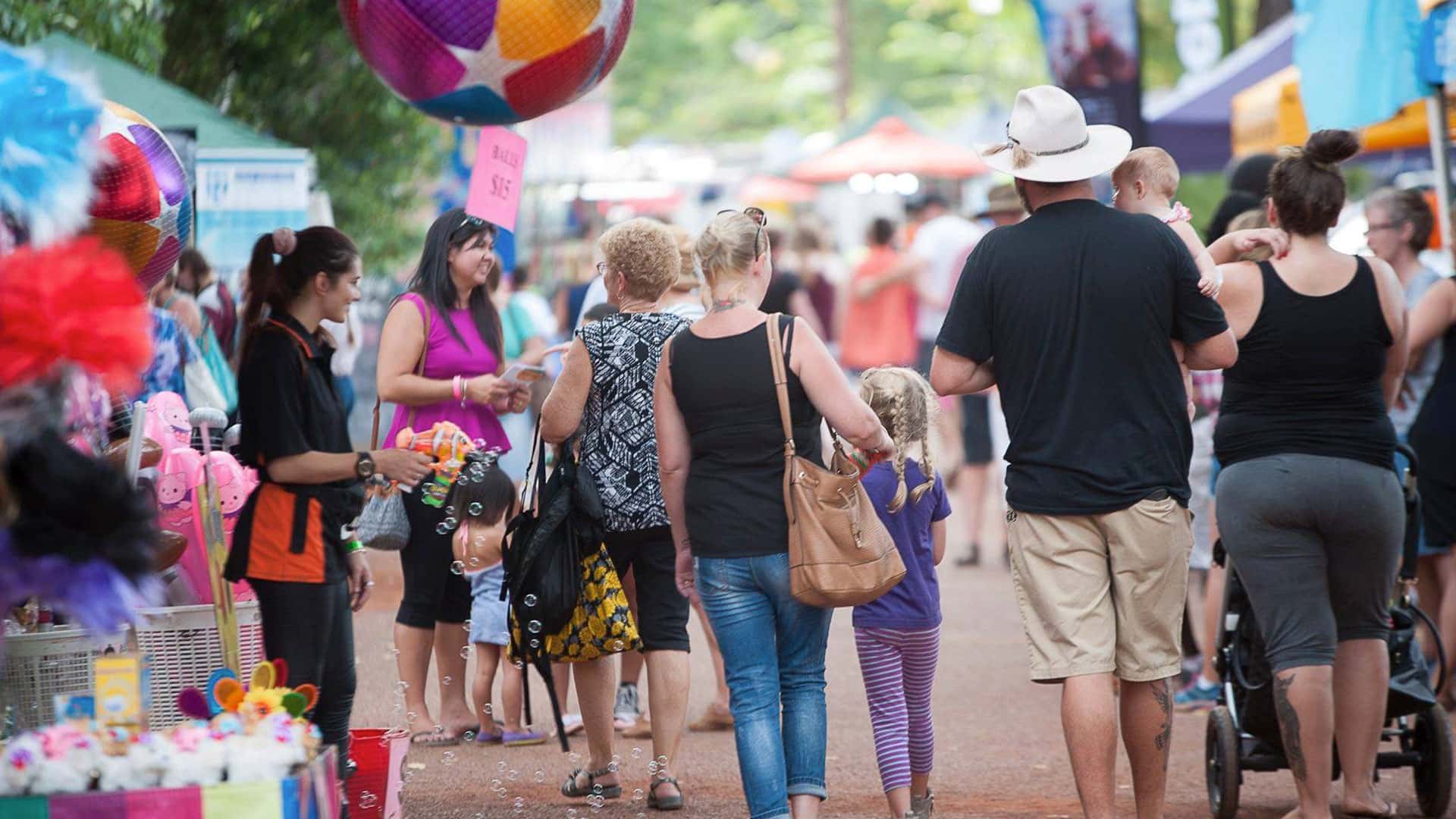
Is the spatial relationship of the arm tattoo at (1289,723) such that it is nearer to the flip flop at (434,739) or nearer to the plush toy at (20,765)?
the flip flop at (434,739)

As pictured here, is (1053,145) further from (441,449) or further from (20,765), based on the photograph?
(20,765)

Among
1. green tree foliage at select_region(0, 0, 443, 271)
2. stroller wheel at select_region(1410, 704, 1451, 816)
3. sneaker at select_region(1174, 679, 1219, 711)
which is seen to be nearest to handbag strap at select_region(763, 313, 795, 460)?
stroller wheel at select_region(1410, 704, 1451, 816)

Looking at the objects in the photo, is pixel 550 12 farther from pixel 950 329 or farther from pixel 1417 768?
pixel 1417 768

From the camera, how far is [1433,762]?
5855mm

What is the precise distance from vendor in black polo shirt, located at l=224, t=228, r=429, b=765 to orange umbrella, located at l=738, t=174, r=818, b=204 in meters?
28.7

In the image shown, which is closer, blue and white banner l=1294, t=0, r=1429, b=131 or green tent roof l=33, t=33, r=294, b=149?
green tent roof l=33, t=33, r=294, b=149

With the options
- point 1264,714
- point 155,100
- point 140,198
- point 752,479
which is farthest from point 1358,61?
point 140,198

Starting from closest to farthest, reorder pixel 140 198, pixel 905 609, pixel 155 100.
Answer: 1. pixel 140 198
2. pixel 905 609
3. pixel 155 100

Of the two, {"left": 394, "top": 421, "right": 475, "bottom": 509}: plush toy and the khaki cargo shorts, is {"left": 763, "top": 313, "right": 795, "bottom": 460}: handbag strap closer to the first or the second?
the khaki cargo shorts

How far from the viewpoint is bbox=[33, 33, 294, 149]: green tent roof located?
26.2 feet

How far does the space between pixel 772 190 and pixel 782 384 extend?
98.1 ft

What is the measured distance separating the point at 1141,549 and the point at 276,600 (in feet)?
7.59

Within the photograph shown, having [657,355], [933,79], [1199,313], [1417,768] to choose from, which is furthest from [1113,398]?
[933,79]

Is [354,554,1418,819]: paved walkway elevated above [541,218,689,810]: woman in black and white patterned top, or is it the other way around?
[541,218,689,810]: woman in black and white patterned top
